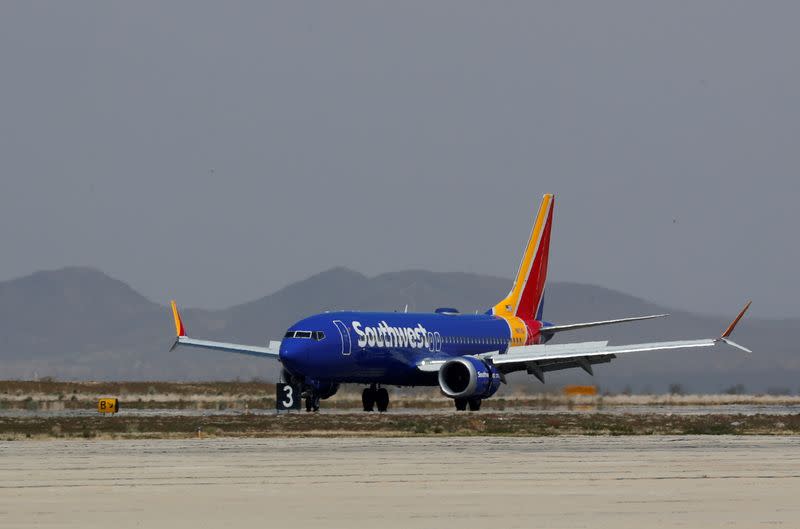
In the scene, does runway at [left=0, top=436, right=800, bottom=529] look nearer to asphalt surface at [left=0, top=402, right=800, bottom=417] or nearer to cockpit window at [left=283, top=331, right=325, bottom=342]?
asphalt surface at [left=0, top=402, right=800, bottom=417]

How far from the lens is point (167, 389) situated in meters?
94.9

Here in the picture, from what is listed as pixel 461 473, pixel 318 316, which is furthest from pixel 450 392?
pixel 461 473

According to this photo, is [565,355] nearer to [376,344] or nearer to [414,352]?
[414,352]

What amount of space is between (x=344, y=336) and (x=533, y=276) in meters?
19.3

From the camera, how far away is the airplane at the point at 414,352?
59.0 m

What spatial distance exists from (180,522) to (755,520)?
739 cm

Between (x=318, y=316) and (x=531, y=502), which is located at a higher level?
(x=318, y=316)

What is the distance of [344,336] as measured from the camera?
59.5 m

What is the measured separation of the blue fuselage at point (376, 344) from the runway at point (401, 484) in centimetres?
2003

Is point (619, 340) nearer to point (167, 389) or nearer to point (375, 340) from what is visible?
point (167, 389)

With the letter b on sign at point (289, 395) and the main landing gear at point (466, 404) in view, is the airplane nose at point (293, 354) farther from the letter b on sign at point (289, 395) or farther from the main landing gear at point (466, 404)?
the main landing gear at point (466, 404)

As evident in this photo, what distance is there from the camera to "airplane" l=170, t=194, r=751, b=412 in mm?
58969

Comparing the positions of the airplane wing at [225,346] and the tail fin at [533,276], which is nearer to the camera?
the airplane wing at [225,346]

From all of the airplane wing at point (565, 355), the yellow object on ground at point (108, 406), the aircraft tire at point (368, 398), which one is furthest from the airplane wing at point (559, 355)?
the yellow object on ground at point (108, 406)
